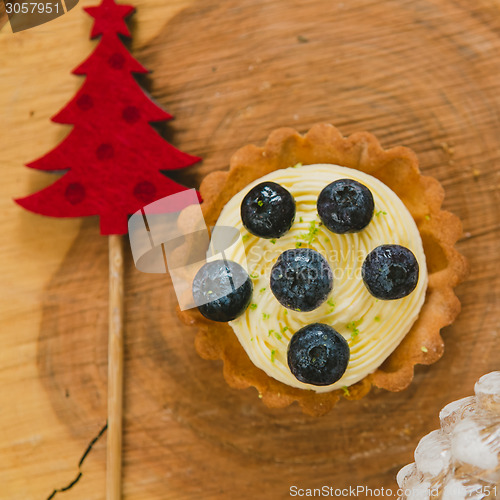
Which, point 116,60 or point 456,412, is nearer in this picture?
point 456,412

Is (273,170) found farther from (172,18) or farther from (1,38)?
(1,38)

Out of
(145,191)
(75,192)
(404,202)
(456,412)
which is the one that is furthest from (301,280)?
(75,192)

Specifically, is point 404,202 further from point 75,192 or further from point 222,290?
point 75,192

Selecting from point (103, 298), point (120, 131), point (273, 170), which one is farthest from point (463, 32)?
point (103, 298)

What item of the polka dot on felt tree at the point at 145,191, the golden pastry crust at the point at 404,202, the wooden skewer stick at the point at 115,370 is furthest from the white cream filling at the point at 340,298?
the wooden skewer stick at the point at 115,370

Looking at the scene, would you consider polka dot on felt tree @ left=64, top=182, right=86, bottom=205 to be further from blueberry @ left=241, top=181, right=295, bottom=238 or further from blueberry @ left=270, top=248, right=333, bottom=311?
blueberry @ left=270, top=248, right=333, bottom=311

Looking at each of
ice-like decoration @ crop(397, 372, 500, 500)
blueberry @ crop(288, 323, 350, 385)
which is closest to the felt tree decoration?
blueberry @ crop(288, 323, 350, 385)
